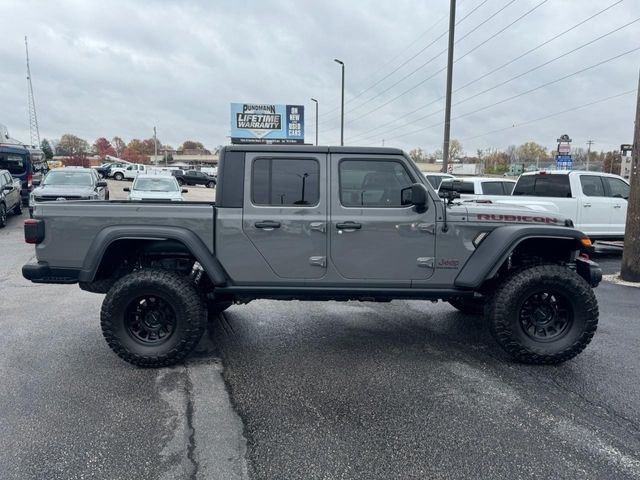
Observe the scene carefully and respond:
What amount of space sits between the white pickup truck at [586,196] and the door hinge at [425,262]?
700 centimetres

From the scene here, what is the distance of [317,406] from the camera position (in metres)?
3.58

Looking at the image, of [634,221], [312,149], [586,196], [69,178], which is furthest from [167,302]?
[69,178]

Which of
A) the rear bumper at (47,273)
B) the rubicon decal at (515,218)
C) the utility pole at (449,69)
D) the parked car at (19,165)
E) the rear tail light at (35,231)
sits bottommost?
the rear bumper at (47,273)

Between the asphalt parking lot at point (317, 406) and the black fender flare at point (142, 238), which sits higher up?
the black fender flare at point (142, 238)

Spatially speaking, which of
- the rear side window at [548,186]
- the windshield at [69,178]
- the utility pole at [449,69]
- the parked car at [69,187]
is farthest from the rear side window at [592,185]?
the windshield at [69,178]

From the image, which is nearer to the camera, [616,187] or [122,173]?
[616,187]

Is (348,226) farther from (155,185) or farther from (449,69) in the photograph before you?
(449,69)

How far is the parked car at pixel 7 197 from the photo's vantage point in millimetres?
13914

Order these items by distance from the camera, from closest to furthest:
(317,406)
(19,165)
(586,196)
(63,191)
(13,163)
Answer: (317,406), (586,196), (63,191), (13,163), (19,165)

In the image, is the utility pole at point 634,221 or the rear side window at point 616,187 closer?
the utility pole at point 634,221

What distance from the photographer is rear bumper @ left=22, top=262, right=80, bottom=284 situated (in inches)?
171

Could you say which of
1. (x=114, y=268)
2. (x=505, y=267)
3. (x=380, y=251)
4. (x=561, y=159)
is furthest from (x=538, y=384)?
(x=561, y=159)

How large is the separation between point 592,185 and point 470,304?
7.31m

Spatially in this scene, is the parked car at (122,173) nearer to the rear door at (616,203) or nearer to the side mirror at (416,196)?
the rear door at (616,203)
